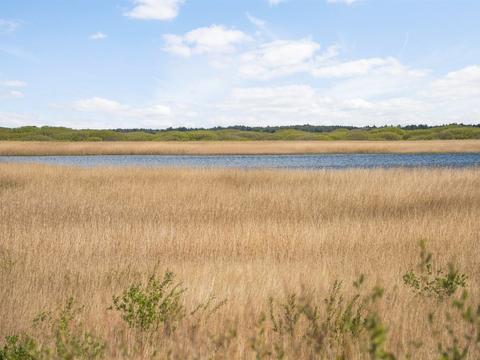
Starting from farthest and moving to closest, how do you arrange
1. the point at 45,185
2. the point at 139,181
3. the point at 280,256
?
the point at 139,181, the point at 45,185, the point at 280,256

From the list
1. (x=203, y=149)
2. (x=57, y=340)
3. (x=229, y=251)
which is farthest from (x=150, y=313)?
(x=203, y=149)

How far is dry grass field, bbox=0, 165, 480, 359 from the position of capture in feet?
13.0

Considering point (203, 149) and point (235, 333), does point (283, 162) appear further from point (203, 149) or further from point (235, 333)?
point (235, 333)

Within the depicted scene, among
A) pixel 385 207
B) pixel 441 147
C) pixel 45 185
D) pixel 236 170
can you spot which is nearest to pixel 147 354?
pixel 385 207

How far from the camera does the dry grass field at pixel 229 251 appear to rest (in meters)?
3.95

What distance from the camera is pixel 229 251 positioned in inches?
290

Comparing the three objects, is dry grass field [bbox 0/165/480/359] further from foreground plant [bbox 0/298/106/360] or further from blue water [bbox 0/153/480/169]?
blue water [bbox 0/153/480/169]

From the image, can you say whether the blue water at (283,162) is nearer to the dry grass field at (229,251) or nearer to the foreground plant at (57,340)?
the dry grass field at (229,251)

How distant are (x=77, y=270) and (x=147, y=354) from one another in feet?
8.97

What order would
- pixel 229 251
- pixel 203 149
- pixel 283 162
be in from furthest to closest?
1. pixel 203 149
2. pixel 283 162
3. pixel 229 251

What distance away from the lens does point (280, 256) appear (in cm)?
704

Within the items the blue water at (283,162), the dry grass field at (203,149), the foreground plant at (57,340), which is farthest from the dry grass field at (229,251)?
the dry grass field at (203,149)

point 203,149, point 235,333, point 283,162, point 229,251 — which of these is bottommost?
point 229,251

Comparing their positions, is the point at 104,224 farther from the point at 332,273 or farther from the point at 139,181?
the point at 139,181
